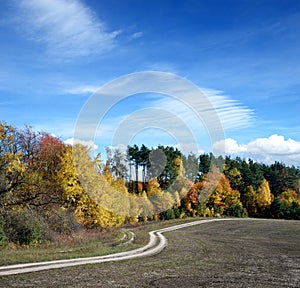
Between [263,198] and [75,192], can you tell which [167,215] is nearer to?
[263,198]

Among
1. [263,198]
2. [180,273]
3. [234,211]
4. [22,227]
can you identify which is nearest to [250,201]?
[263,198]

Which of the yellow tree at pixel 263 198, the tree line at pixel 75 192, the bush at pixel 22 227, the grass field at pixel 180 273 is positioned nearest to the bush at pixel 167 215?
the tree line at pixel 75 192

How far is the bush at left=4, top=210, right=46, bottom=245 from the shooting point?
23711 millimetres

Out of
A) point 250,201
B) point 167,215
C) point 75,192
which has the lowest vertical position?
point 167,215

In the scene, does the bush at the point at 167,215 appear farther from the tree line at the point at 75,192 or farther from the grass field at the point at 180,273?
the grass field at the point at 180,273

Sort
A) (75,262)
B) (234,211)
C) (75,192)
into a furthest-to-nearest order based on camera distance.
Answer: (234,211), (75,192), (75,262)

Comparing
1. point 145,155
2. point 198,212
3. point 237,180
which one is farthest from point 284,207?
point 145,155

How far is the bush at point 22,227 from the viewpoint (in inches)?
934

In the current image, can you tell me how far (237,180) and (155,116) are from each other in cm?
4412

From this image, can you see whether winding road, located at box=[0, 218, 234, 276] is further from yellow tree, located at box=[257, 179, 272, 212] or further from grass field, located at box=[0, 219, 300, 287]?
yellow tree, located at box=[257, 179, 272, 212]

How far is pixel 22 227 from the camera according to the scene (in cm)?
2406

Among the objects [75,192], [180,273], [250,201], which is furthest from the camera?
[250,201]

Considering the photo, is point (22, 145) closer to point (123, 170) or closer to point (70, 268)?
point (70, 268)

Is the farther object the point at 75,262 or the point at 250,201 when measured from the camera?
the point at 250,201
